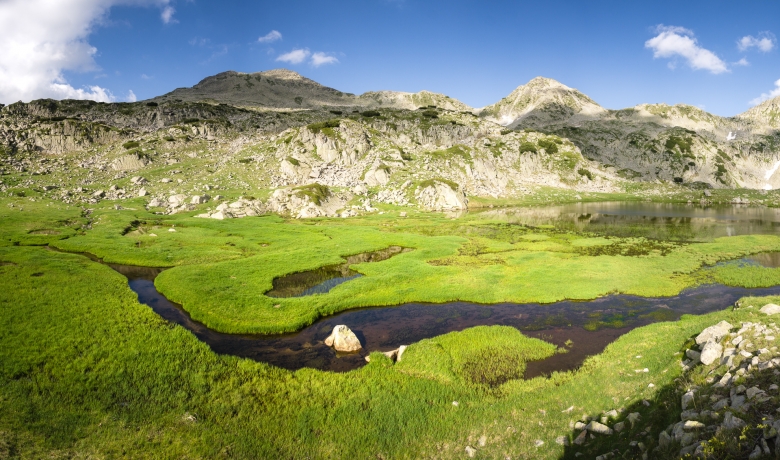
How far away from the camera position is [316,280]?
47156mm

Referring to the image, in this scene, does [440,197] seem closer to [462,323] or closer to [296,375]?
[462,323]

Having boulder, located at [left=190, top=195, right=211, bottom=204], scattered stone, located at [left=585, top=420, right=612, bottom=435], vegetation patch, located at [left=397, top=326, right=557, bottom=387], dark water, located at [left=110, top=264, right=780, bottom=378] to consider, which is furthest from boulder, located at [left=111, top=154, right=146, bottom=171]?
scattered stone, located at [left=585, top=420, right=612, bottom=435]

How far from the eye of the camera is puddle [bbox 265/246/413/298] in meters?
42.2

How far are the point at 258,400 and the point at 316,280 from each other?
91.8 feet

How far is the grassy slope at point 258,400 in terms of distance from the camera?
51.5 ft

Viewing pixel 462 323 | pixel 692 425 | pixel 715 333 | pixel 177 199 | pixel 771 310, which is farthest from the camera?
pixel 177 199

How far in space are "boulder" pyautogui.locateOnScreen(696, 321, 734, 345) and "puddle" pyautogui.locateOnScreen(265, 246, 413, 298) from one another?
110ft

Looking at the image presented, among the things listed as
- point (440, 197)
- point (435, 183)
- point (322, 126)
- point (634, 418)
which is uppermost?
point (322, 126)

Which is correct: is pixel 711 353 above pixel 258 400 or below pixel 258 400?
above

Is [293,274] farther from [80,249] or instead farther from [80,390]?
[80,249]

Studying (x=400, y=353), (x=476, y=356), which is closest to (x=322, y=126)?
(x=400, y=353)

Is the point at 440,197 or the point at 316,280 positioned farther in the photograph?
the point at 440,197

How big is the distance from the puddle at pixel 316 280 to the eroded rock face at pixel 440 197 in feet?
267

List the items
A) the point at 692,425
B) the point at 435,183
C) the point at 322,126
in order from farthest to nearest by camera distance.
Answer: the point at 322,126, the point at 435,183, the point at 692,425
